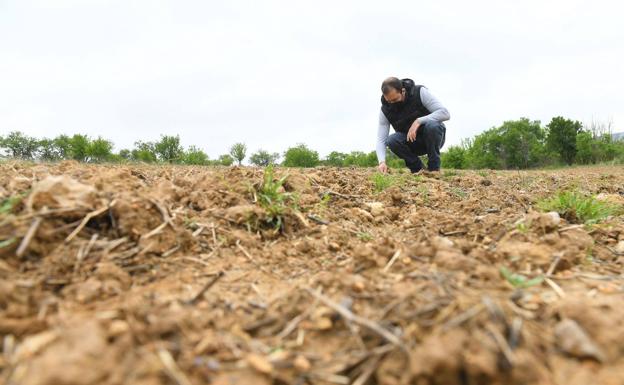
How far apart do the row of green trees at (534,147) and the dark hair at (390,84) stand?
28.8m

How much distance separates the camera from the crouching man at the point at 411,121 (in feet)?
15.3

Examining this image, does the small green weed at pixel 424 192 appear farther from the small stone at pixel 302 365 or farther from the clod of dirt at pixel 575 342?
the small stone at pixel 302 365

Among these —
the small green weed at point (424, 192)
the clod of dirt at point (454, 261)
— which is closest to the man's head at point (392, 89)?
the small green weed at point (424, 192)

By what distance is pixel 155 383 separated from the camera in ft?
2.71

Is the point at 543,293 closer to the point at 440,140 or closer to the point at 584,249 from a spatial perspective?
the point at 584,249

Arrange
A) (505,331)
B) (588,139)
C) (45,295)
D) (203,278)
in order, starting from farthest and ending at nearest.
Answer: (588,139), (203,278), (45,295), (505,331)

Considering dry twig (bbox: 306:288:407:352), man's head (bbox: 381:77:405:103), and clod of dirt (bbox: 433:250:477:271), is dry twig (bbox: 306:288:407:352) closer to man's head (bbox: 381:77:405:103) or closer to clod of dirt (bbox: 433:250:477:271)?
clod of dirt (bbox: 433:250:477:271)

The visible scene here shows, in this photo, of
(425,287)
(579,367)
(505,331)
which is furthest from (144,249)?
(579,367)

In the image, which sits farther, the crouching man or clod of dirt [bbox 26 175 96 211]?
the crouching man

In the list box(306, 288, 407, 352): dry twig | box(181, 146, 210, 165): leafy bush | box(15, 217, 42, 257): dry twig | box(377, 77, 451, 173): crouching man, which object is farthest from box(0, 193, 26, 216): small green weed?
box(181, 146, 210, 165): leafy bush

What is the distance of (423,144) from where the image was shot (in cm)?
521

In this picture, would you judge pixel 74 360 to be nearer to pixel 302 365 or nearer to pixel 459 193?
pixel 302 365

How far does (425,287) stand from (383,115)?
13.9ft

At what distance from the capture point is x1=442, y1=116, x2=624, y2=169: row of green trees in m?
30.0
